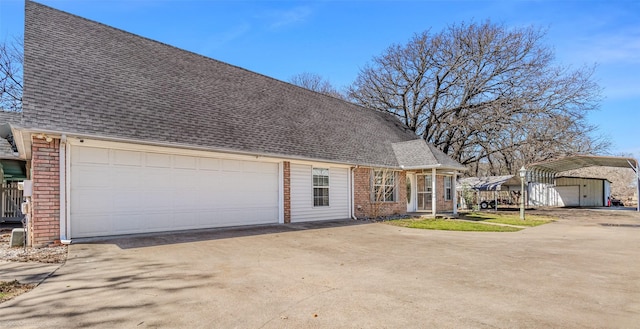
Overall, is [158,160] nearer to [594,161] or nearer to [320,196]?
[320,196]

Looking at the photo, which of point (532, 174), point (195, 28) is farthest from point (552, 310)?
point (532, 174)

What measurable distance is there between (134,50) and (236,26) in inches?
159

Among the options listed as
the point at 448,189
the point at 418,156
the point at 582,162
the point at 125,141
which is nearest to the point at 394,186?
the point at 418,156

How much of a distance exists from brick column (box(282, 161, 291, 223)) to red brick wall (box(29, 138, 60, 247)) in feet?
22.0

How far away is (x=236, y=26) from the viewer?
46.5ft

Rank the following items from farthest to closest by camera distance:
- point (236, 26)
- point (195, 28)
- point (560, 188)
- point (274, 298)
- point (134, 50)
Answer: point (560, 188) → point (236, 26) → point (195, 28) → point (134, 50) → point (274, 298)

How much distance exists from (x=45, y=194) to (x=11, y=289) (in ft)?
12.3

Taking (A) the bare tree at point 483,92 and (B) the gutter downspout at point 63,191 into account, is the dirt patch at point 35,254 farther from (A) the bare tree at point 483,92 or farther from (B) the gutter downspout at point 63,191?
(A) the bare tree at point 483,92

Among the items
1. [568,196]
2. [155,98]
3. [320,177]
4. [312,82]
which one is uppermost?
[312,82]

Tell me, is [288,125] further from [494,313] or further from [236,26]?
[494,313]

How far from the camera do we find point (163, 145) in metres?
9.45

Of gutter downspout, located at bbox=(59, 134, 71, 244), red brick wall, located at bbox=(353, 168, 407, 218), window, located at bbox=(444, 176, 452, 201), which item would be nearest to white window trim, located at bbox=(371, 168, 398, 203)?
red brick wall, located at bbox=(353, 168, 407, 218)

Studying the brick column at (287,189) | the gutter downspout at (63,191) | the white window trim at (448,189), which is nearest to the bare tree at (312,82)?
the white window trim at (448,189)

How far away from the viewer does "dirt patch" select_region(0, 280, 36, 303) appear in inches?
177
